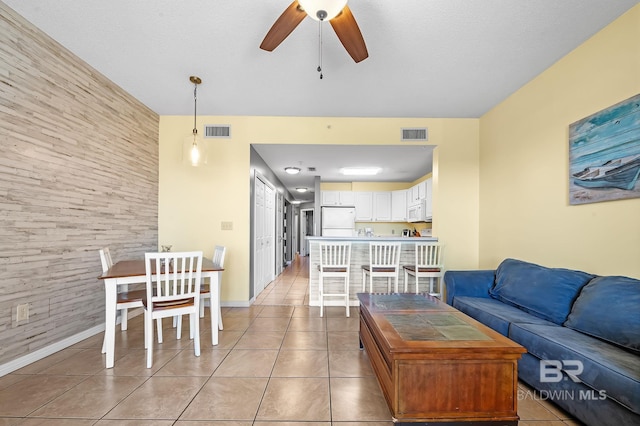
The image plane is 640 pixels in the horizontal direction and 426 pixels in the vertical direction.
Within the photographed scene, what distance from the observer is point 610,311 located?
1.80 metres

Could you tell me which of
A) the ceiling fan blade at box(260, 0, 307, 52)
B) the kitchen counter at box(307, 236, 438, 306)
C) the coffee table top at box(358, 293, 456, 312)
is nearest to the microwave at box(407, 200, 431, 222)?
the kitchen counter at box(307, 236, 438, 306)

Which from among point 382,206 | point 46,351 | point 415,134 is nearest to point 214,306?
point 46,351

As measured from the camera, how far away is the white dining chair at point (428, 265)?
12.1 ft

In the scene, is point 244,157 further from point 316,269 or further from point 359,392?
point 359,392

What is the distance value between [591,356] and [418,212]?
460cm

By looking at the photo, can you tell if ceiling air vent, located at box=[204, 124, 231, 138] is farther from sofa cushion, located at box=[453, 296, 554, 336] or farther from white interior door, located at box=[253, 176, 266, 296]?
sofa cushion, located at box=[453, 296, 554, 336]

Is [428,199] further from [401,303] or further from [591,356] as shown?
[591,356]

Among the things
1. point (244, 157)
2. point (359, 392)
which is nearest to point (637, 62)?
point (359, 392)

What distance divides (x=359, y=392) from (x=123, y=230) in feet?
10.4

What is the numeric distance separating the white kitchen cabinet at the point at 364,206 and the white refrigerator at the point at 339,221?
6.7 inches

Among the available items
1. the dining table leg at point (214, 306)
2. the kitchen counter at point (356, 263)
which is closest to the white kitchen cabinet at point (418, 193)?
the kitchen counter at point (356, 263)

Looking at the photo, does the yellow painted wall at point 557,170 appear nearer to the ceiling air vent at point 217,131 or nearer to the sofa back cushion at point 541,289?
the sofa back cushion at point 541,289

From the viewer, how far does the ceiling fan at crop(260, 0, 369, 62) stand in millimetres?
1596

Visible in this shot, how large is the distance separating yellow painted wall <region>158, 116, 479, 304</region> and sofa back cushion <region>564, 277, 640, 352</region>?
2.14m
